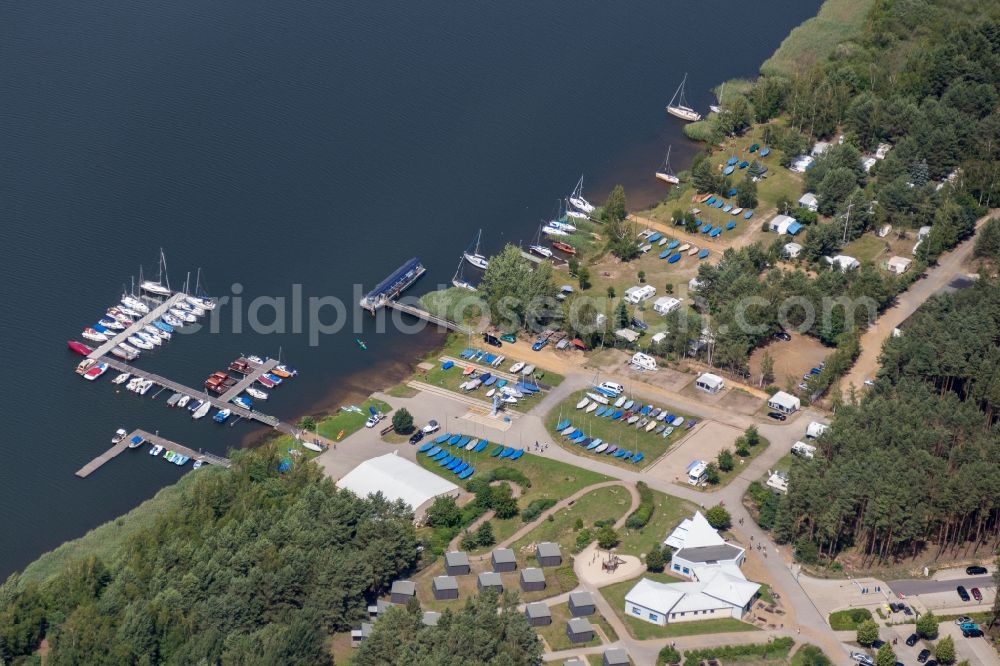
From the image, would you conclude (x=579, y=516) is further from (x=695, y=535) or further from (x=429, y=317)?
(x=429, y=317)

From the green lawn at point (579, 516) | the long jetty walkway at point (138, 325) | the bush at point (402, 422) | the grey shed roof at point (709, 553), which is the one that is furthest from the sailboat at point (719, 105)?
the grey shed roof at point (709, 553)

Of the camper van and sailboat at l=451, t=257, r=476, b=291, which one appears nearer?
the camper van

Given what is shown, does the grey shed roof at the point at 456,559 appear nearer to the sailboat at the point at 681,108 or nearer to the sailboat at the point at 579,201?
the sailboat at the point at 579,201

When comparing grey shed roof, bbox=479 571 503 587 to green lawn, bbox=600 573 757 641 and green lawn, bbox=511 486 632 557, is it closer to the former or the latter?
green lawn, bbox=511 486 632 557

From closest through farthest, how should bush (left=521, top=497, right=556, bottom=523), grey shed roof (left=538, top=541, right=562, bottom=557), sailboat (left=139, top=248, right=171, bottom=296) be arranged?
grey shed roof (left=538, top=541, right=562, bottom=557) → bush (left=521, top=497, right=556, bottom=523) → sailboat (left=139, top=248, right=171, bottom=296)

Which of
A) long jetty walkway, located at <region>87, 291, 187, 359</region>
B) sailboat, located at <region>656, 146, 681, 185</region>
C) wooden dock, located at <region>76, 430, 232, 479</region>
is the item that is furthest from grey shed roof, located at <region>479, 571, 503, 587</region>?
sailboat, located at <region>656, 146, 681, 185</region>

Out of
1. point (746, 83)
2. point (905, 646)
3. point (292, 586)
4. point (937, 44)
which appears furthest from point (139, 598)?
point (937, 44)
